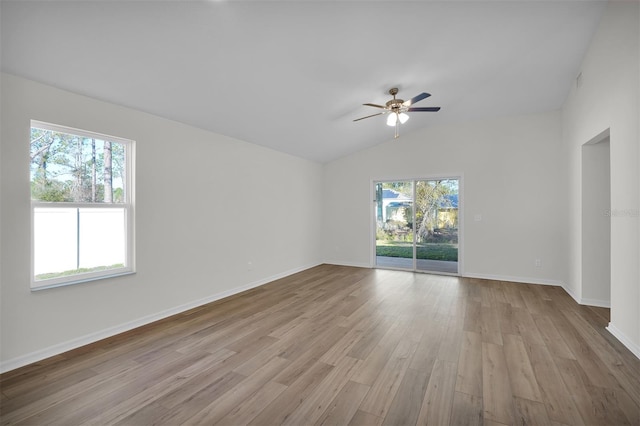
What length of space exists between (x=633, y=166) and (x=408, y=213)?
12.3ft

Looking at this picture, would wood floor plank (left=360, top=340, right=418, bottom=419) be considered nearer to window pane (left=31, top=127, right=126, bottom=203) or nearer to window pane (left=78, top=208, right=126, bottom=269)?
window pane (left=78, top=208, right=126, bottom=269)

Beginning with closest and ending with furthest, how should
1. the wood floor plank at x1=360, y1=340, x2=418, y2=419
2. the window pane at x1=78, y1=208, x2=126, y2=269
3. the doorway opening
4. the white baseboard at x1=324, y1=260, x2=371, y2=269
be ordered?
1. the wood floor plank at x1=360, y1=340, x2=418, y2=419
2. the window pane at x1=78, y1=208, x2=126, y2=269
3. the doorway opening
4. the white baseboard at x1=324, y1=260, x2=371, y2=269

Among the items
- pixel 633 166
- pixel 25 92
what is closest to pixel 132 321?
pixel 25 92

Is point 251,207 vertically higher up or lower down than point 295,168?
lower down

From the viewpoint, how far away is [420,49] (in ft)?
10.3

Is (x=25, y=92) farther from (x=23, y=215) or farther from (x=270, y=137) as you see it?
(x=270, y=137)

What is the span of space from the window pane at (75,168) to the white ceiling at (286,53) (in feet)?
1.66

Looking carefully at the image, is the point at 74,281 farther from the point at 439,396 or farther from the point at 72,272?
the point at 439,396

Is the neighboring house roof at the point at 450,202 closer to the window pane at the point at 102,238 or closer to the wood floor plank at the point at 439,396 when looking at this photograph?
the wood floor plank at the point at 439,396

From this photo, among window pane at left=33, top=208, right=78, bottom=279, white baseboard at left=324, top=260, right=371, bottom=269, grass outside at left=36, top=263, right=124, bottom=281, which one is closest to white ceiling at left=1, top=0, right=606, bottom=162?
window pane at left=33, top=208, right=78, bottom=279

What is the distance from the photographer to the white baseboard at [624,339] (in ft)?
8.38

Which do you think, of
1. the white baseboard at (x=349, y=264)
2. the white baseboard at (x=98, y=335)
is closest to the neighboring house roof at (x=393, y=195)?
the white baseboard at (x=349, y=264)

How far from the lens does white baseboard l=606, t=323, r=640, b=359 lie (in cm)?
255

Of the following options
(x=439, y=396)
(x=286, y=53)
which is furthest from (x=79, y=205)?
(x=439, y=396)
